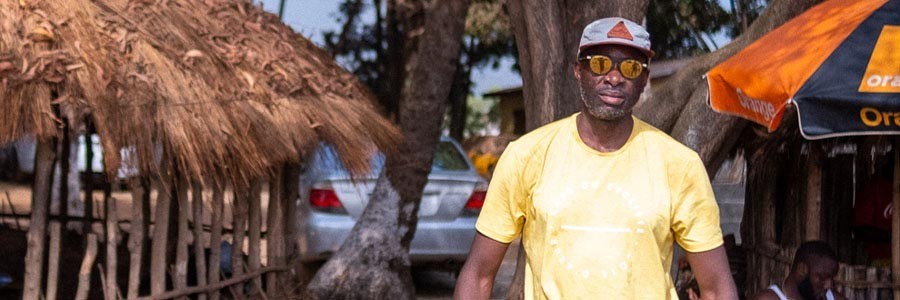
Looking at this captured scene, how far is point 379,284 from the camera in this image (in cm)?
941

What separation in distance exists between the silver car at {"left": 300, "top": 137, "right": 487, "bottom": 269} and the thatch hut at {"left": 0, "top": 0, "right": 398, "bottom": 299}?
2.10 metres

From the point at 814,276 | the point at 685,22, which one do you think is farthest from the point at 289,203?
the point at 685,22

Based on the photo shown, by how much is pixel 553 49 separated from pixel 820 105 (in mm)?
2670

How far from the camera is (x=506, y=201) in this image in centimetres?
353

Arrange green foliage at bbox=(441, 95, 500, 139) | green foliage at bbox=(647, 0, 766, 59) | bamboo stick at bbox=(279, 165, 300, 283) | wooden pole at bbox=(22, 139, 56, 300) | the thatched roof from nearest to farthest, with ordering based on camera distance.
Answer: the thatched roof
wooden pole at bbox=(22, 139, 56, 300)
bamboo stick at bbox=(279, 165, 300, 283)
green foliage at bbox=(647, 0, 766, 59)
green foliage at bbox=(441, 95, 500, 139)

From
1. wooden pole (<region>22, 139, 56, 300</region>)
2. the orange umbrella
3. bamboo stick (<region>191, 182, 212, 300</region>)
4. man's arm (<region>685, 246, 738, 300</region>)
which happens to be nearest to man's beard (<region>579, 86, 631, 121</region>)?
man's arm (<region>685, 246, 738, 300</region>)

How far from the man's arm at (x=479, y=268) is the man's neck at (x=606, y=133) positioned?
14.8 inches

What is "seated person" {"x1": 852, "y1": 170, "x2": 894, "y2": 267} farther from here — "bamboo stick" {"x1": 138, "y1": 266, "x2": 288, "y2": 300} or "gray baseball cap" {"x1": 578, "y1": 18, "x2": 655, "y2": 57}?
"gray baseball cap" {"x1": 578, "y1": 18, "x2": 655, "y2": 57}

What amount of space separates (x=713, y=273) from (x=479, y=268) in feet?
2.10

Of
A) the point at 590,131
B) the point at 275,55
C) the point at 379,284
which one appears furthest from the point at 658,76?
the point at 590,131

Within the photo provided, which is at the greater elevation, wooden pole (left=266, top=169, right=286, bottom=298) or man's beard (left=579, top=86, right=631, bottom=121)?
man's beard (left=579, top=86, right=631, bottom=121)

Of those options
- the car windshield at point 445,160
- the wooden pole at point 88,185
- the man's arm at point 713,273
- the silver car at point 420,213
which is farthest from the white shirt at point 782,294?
the wooden pole at point 88,185

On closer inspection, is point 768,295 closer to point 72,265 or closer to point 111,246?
point 111,246

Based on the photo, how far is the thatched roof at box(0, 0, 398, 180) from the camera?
618cm
